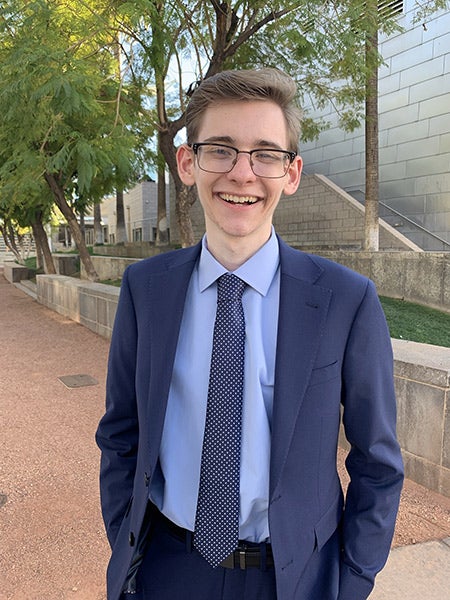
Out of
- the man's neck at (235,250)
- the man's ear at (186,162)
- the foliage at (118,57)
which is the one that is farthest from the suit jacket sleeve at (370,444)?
the foliage at (118,57)

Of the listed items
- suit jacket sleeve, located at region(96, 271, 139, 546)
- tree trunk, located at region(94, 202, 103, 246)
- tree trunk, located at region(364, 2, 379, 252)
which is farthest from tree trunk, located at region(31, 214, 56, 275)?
suit jacket sleeve, located at region(96, 271, 139, 546)

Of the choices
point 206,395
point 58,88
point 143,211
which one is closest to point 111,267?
point 58,88

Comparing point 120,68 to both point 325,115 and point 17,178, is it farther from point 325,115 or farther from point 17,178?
point 325,115

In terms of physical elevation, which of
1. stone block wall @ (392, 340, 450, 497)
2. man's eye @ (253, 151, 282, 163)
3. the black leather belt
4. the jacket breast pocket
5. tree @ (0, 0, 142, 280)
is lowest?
stone block wall @ (392, 340, 450, 497)

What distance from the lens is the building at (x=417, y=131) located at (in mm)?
13656

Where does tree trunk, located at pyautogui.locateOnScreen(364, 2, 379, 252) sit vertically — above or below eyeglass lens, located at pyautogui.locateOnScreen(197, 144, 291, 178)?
above

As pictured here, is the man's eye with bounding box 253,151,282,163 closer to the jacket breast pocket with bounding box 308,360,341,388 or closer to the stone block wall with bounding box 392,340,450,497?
the jacket breast pocket with bounding box 308,360,341,388

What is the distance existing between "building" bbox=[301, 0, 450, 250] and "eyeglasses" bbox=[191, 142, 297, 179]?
13.1 metres

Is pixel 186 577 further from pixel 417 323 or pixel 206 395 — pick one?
pixel 417 323

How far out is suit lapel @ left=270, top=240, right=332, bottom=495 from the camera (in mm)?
1179

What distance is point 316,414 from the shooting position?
4.05 feet

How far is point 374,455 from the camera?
4.19ft

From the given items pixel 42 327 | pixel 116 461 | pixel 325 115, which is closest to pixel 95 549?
pixel 116 461

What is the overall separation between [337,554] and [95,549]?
1.93 metres
